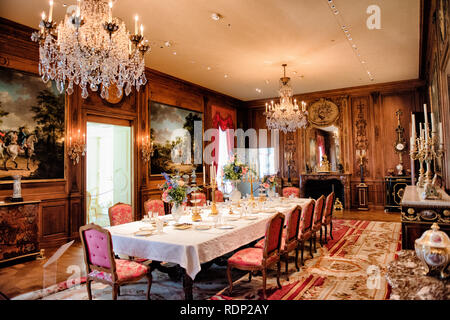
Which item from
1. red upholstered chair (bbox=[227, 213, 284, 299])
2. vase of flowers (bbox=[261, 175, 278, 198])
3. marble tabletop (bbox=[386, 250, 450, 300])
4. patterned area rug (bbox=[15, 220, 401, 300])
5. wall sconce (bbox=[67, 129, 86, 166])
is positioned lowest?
patterned area rug (bbox=[15, 220, 401, 300])

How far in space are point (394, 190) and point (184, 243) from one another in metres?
7.59

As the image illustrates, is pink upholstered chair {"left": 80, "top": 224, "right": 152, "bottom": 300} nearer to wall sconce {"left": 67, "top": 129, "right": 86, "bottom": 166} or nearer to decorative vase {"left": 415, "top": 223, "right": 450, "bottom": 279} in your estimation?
decorative vase {"left": 415, "top": 223, "right": 450, "bottom": 279}

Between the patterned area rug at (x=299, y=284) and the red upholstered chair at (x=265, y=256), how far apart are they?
8.2 inches

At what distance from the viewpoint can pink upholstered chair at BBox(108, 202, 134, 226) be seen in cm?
399

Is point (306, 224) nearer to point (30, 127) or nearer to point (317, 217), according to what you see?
point (317, 217)

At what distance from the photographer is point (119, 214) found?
4.10 metres

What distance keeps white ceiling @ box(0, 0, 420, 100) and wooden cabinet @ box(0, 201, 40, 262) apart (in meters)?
2.92

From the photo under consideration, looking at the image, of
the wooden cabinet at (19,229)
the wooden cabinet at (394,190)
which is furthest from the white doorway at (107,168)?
the wooden cabinet at (394,190)

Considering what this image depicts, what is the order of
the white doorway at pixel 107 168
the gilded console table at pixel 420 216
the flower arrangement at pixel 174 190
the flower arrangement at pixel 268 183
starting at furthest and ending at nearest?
the white doorway at pixel 107 168 → the flower arrangement at pixel 268 183 → the flower arrangement at pixel 174 190 → the gilded console table at pixel 420 216

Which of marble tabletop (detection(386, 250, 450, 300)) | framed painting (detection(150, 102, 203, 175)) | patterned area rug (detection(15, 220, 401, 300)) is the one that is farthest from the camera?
framed painting (detection(150, 102, 203, 175))

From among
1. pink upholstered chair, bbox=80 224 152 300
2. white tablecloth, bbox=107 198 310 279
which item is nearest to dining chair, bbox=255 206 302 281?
white tablecloth, bbox=107 198 310 279

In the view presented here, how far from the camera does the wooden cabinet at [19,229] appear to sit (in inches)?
169

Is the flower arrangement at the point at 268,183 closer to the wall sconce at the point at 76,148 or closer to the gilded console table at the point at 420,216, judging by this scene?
the gilded console table at the point at 420,216

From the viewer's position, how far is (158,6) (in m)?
4.41
